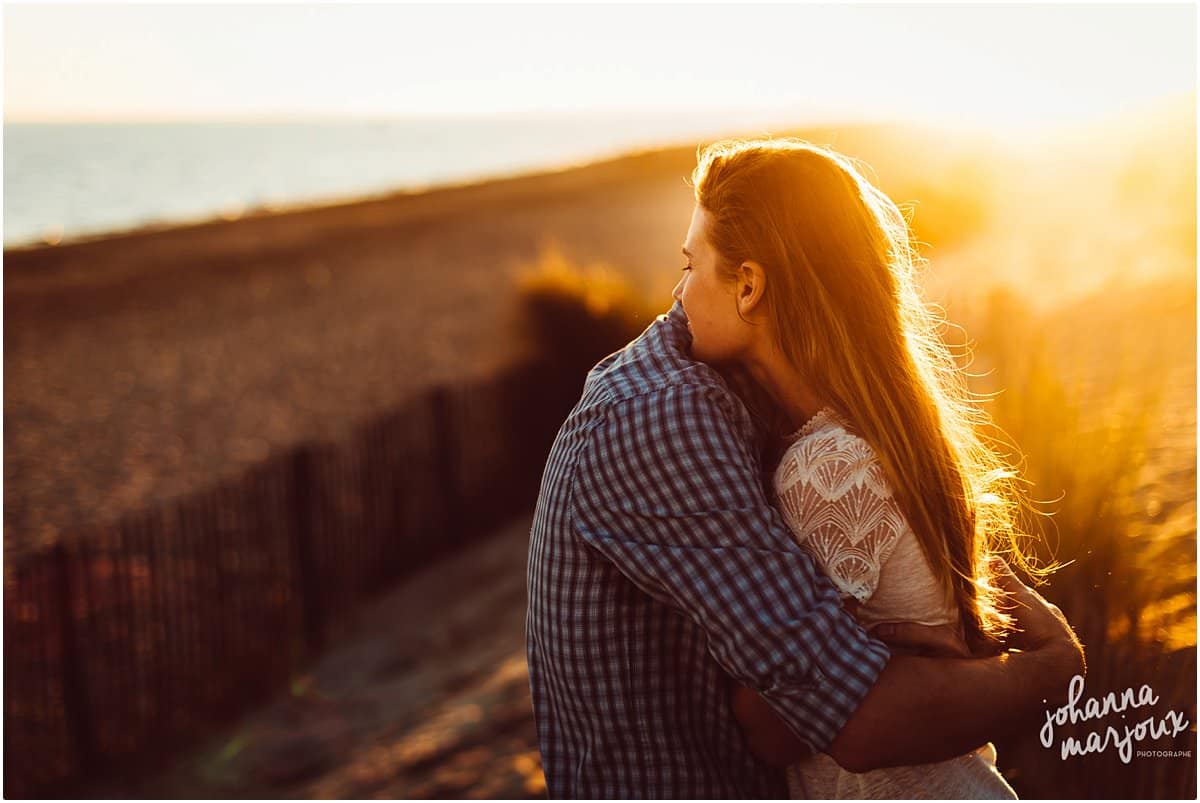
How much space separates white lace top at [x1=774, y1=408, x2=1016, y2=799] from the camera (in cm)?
164

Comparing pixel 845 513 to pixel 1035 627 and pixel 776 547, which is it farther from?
pixel 1035 627

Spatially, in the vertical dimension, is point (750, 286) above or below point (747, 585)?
above

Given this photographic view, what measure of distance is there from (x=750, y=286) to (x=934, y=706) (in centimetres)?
71

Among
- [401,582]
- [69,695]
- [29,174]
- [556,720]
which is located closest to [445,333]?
[401,582]

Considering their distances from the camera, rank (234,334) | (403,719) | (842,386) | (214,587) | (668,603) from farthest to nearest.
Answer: (234,334) → (214,587) → (403,719) → (842,386) → (668,603)

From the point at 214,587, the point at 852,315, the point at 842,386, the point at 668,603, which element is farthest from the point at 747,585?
the point at 214,587

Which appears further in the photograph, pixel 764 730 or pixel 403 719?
pixel 403 719

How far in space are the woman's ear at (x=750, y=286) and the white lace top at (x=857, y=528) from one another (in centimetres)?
22

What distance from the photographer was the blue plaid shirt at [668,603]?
4.91ft

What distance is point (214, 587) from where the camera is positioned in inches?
253

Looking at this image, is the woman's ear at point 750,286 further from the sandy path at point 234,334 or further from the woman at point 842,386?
the sandy path at point 234,334

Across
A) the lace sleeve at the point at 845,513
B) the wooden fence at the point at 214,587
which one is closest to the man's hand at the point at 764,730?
the lace sleeve at the point at 845,513
